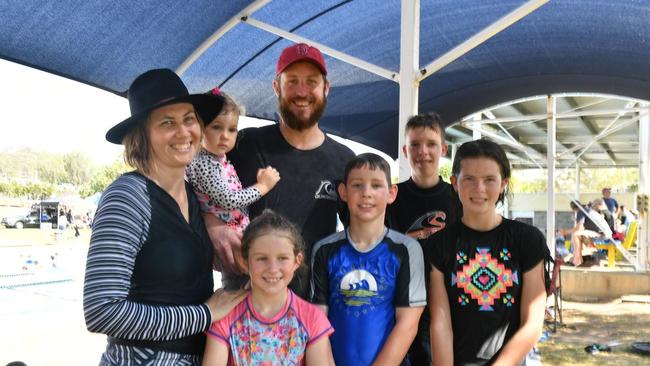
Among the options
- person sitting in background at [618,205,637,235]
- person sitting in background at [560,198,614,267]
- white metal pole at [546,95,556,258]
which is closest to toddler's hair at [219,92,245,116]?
white metal pole at [546,95,556,258]

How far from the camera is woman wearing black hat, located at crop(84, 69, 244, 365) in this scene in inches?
62.6

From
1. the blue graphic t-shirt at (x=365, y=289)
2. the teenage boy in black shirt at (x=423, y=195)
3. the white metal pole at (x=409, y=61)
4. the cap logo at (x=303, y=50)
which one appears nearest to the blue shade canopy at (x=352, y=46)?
the white metal pole at (x=409, y=61)

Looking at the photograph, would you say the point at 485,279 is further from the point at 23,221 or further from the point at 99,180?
the point at 99,180

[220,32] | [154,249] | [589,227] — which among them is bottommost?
[154,249]

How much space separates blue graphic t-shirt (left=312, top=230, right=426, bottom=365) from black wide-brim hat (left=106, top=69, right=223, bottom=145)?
0.84 meters

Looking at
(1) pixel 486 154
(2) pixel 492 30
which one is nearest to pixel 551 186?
(2) pixel 492 30

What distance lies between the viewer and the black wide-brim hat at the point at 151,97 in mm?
1790

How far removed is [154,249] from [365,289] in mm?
861

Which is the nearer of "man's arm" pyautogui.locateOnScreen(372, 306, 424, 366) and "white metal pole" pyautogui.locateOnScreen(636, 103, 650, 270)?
"man's arm" pyautogui.locateOnScreen(372, 306, 424, 366)

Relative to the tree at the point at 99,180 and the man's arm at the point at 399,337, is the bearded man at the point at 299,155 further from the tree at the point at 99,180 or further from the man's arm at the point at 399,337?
the tree at the point at 99,180

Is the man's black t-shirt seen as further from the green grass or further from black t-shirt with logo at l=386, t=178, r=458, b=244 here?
the green grass

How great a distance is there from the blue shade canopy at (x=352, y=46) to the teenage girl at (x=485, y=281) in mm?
3148

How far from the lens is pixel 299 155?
250 centimetres

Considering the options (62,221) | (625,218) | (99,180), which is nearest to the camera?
(62,221)
